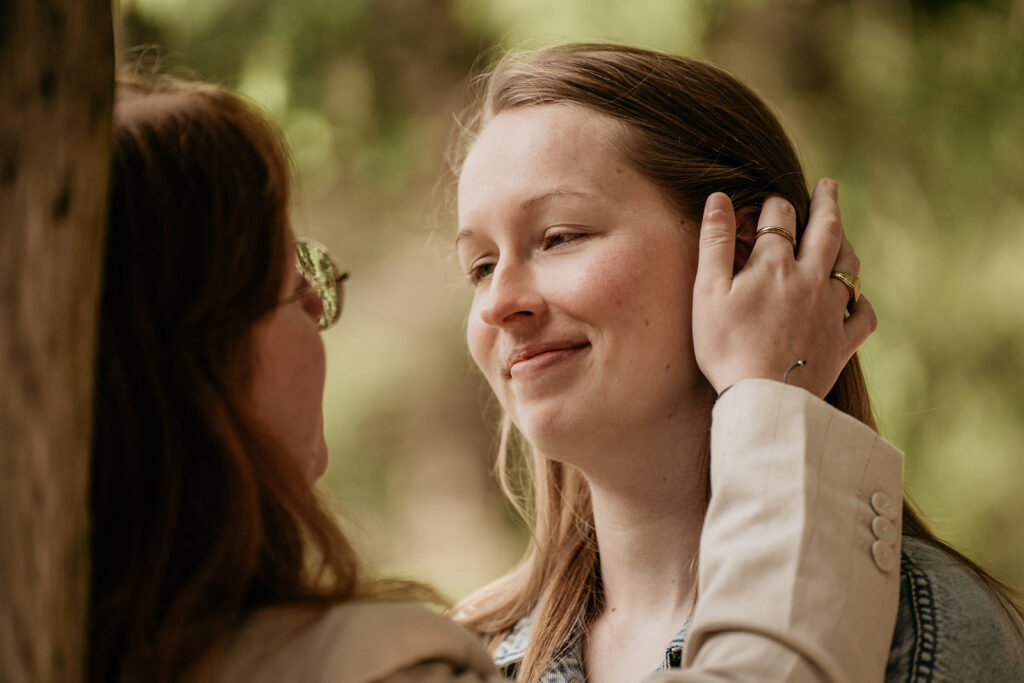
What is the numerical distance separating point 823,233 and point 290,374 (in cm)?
82

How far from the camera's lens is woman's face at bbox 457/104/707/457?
144cm

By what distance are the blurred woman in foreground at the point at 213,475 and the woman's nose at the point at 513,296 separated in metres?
0.49

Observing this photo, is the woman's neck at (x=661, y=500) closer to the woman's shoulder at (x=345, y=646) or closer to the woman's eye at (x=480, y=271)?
the woman's eye at (x=480, y=271)

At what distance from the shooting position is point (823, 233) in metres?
1.45

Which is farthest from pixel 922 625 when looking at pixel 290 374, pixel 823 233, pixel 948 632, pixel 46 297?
pixel 46 297

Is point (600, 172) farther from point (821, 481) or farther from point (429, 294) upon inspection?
point (429, 294)

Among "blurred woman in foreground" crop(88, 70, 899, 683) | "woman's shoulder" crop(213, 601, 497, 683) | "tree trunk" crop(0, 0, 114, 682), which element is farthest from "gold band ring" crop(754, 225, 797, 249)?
"tree trunk" crop(0, 0, 114, 682)

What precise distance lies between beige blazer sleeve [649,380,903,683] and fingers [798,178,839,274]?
0.95ft

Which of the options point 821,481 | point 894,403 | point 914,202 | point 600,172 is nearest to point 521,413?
point 600,172

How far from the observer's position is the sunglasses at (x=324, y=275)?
1290 millimetres

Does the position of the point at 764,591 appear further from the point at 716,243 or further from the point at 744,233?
the point at 744,233

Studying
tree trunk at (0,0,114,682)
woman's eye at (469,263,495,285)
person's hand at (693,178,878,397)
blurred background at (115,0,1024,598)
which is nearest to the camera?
tree trunk at (0,0,114,682)

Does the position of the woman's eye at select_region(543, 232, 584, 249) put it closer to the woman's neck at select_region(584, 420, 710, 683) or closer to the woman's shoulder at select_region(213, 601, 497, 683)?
the woman's neck at select_region(584, 420, 710, 683)

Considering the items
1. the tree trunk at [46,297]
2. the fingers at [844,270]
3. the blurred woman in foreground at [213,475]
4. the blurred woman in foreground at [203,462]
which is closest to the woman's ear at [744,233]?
the fingers at [844,270]
